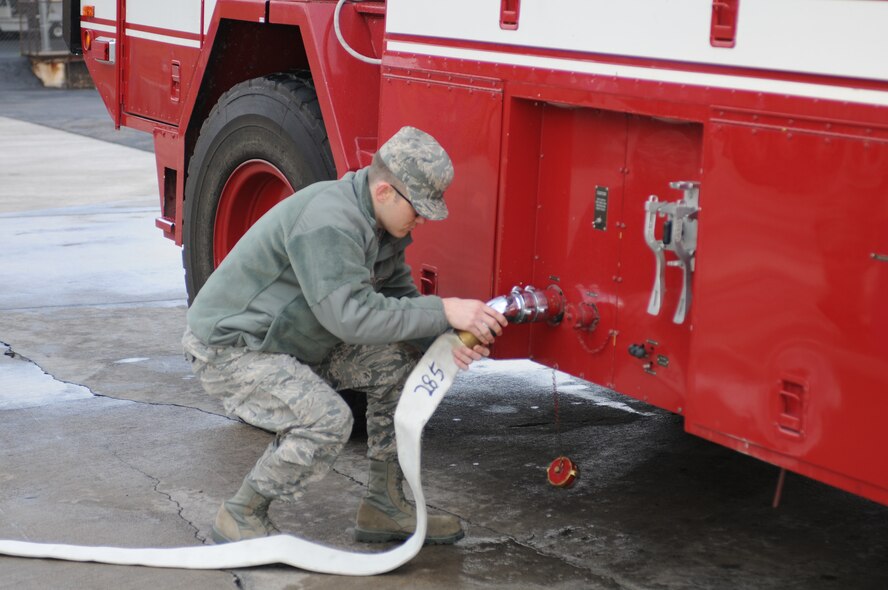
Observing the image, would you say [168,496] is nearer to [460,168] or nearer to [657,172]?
[460,168]

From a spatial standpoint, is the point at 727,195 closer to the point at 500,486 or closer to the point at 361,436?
Answer: the point at 500,486

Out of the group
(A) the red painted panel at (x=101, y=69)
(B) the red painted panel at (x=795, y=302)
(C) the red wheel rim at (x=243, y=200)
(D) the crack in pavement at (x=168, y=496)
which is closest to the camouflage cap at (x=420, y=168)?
(B) the red painted panel at (x=795, y=302)

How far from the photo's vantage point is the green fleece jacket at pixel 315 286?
3576 mm

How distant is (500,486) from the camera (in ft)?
15.0

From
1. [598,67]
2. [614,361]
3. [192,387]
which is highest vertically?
[598,67]

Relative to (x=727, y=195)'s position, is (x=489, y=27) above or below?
above

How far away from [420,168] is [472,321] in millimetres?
432

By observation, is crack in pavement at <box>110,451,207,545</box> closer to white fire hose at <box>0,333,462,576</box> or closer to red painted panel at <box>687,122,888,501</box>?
white fire hose at <box>0,333,462,576</box>

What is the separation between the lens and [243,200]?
17.9 ft

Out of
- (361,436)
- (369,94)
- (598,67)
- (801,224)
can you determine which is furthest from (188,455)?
(801,224)

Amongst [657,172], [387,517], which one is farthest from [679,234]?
[387,517]

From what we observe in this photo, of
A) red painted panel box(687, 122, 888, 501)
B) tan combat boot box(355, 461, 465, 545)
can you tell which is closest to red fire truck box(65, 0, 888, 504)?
red painted panel box(687, 122, 888, 501)

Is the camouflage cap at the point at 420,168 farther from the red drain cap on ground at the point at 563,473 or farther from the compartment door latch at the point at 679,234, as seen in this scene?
the red drain cap on ground at the point at 563,473

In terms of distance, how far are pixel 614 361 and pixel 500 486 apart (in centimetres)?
96
